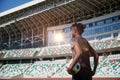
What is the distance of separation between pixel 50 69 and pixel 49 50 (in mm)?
3746

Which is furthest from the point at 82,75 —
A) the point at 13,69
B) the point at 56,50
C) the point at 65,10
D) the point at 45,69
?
the point at 13,69

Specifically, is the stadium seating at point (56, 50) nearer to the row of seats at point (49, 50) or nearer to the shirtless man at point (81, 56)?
the row of seats at point (49, 50)

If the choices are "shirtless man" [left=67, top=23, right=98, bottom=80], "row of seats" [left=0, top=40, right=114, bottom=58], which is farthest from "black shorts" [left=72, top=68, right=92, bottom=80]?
"row of seats" [left=0, top=40, right=114, bottom=58]

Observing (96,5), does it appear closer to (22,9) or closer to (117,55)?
(117,55)

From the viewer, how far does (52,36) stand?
1257 inches

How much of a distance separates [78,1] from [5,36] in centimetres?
1563

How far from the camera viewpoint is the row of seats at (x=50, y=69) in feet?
68.2

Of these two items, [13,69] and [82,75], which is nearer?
[82,75]

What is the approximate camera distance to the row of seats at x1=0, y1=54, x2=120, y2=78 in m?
20.8

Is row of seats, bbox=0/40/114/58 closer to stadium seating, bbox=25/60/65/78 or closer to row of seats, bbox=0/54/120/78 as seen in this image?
row of seats, bbox=0/54/120/78

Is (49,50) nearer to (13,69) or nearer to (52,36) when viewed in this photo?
(52,36)

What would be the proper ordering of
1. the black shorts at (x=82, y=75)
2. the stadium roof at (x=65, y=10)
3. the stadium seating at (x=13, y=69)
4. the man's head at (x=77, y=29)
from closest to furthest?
1. the black shorts at (x=82, y=75)
2. the man's head at (x=77, y=29)
3. the stadium roof at (x=65, y=10)
4. the stadium seating at (x=13, y=69)

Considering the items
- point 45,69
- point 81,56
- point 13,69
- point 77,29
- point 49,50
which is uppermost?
point 77,29

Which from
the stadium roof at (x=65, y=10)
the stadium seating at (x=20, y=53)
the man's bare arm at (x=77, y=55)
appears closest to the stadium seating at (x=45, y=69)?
the stadium seating at (x=20, y=53)
